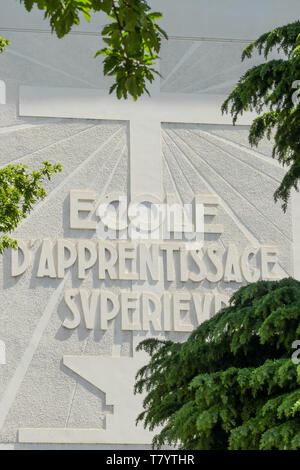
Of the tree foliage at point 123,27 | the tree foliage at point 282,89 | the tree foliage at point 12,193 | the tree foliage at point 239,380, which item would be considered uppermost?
the tree foliage at point 282,89

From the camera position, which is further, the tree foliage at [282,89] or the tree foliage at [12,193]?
the tree foliage at [12,193]

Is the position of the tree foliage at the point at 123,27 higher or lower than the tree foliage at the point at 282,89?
lower

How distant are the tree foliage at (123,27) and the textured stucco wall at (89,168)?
9.61 m

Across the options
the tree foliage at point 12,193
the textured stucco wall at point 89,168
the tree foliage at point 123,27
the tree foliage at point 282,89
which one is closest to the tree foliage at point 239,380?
the tree foliage at point 282,89

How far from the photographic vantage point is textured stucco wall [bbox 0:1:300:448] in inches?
568

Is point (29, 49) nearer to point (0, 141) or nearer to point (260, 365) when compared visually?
point (0, 141)

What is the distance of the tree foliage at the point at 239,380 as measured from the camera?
719cm

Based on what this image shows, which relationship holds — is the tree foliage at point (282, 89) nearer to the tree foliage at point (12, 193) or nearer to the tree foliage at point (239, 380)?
the tree foliage at point (239, 380)

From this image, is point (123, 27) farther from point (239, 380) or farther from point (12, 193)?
point (12, 193)

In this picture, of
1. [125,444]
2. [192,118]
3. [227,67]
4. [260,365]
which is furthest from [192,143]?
[260,365]

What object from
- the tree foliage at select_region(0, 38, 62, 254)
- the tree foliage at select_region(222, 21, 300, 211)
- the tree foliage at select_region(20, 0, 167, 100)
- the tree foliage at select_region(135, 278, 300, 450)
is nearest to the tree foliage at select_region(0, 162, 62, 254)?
the tree foliage at select_region(0, 38, 62, 254)

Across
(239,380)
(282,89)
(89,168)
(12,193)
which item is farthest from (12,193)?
(89,168)

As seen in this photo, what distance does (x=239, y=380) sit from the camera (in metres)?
7.44

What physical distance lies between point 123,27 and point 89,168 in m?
10.5
